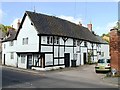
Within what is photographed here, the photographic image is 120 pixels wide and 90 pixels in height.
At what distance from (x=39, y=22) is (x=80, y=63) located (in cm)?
1218

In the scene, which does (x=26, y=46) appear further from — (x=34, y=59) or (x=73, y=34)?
(x=73, y=34)

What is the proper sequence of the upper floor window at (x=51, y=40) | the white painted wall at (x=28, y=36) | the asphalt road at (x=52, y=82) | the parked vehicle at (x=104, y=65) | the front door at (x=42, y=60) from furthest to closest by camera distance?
the upper floor window at (x=51, y=40)
the white painted wall at (x=28, y=36)
the front door at (x=42, y=60)
the parked vehicle at (x=104, y=65)
the asphalt road at (x=52, y=82)

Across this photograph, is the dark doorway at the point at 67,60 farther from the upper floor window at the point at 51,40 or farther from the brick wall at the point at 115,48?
the brick wall at the point at 115,48

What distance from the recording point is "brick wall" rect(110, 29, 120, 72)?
79.0 feet

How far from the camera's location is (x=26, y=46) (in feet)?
111

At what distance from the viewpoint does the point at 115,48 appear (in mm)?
24516

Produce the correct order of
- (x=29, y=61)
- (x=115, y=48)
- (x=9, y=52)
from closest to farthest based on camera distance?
→ (x=115, y=48)
(x=29, y=61)
(x=9, y=52)

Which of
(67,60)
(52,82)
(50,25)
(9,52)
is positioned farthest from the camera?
(9,52)

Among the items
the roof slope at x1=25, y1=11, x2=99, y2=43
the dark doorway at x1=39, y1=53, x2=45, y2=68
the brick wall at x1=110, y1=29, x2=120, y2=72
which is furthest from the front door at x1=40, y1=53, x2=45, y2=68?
the brick wall at x1=110, y1=29, x2=120, y2=72

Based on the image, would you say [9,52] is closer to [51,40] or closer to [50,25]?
[50,25]

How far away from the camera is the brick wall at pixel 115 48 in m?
24.1

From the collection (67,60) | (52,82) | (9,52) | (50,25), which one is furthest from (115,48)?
(9,52)

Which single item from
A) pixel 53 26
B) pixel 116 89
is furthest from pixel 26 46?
pixel 116 89

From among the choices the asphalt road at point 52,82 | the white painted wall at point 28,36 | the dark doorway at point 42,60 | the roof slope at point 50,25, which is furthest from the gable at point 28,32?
the asphalt road at point 52,82
